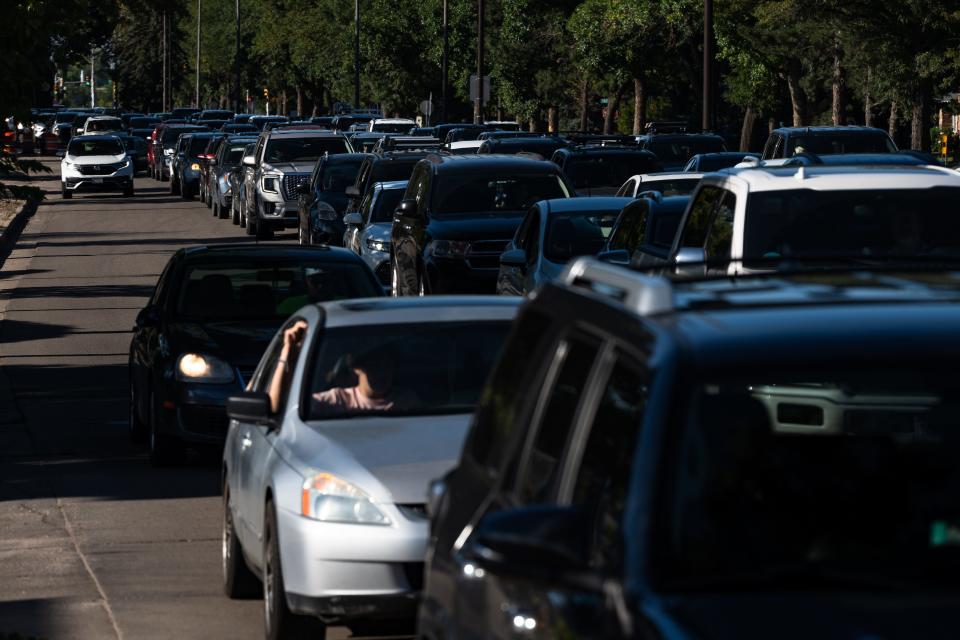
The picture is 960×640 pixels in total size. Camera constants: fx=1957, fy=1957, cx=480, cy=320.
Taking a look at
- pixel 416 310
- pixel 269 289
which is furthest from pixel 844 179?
pixel 269 289

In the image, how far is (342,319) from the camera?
898 centimetres

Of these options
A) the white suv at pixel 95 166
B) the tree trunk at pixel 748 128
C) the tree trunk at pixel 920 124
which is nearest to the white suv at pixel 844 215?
the tree trunk at pixel 920 124

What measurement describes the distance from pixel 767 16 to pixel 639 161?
25674mm

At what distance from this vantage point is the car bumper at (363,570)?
7.37 m

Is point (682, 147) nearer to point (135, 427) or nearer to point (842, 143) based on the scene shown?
point (842, 143)

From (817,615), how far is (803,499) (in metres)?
0.43

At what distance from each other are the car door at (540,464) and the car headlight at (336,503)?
278cm

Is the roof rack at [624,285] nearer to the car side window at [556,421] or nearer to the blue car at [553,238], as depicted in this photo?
the car side window at [556,421]

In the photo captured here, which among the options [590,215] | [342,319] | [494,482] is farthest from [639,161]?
[494,482]

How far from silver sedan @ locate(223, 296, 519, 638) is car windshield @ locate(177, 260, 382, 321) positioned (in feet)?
12.3

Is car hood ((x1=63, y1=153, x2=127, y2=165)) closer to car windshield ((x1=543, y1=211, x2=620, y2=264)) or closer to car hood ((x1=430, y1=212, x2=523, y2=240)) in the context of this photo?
car hood ((x1=430, y1=212, x2=523, y2=240))

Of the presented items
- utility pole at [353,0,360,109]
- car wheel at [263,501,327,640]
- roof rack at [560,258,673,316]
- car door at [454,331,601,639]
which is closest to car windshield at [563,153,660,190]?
car wheel at [263,501,327,640]

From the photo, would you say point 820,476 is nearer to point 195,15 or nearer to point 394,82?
point 394,82

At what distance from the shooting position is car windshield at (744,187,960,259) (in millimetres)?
10492
